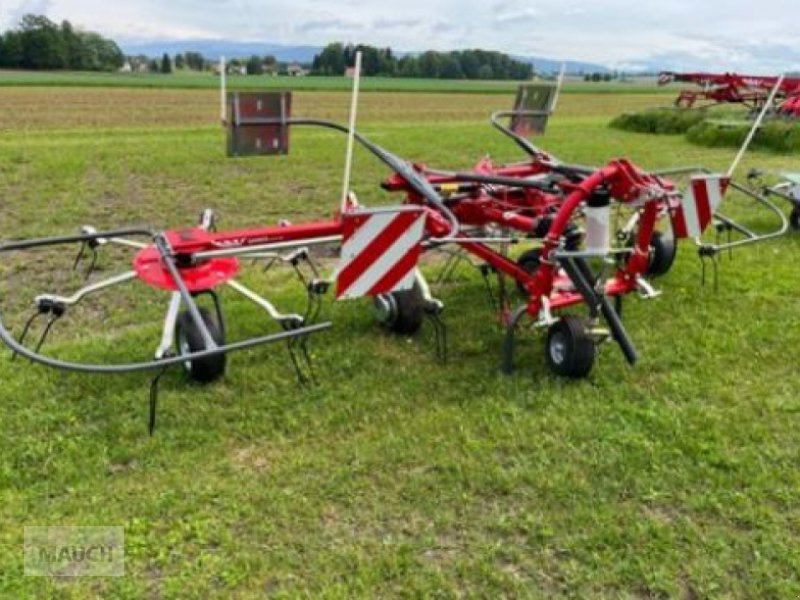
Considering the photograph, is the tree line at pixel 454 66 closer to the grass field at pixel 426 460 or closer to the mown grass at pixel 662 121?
the mown grass at pixel 662 121

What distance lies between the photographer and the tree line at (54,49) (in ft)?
242

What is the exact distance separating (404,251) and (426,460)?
1.13m

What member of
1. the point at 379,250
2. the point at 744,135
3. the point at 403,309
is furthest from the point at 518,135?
the point at 744,135

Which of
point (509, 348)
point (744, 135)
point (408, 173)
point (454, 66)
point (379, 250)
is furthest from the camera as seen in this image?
point (454, 66)

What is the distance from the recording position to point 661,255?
6160 millimetres

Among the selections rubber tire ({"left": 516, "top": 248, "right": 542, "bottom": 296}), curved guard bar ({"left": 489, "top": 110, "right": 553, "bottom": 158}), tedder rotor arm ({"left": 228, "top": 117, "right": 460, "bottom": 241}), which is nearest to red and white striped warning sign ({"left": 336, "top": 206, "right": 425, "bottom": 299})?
tedder rotor arm ({"left": 228, "top": 117, "right": 460, "bottom": 241})

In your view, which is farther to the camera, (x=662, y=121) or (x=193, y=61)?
(x=193, y=61)

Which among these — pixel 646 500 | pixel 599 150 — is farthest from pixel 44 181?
pixel 599 150

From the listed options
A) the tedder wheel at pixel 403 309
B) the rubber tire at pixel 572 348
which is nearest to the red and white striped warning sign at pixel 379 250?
the tedder wheel at pixel 403 309

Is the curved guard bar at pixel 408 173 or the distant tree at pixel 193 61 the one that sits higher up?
the curved guard bar at pixel 408 173

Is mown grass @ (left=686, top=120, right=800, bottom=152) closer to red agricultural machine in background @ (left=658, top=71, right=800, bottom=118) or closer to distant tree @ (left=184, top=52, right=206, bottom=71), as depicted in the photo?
red agricultural machine in background @ (left=658, top=71, right=800, bottom=118)

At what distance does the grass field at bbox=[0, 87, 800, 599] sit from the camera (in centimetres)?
267

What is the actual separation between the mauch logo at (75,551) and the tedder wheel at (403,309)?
2.37m

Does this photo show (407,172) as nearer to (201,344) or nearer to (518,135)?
(518,135)
